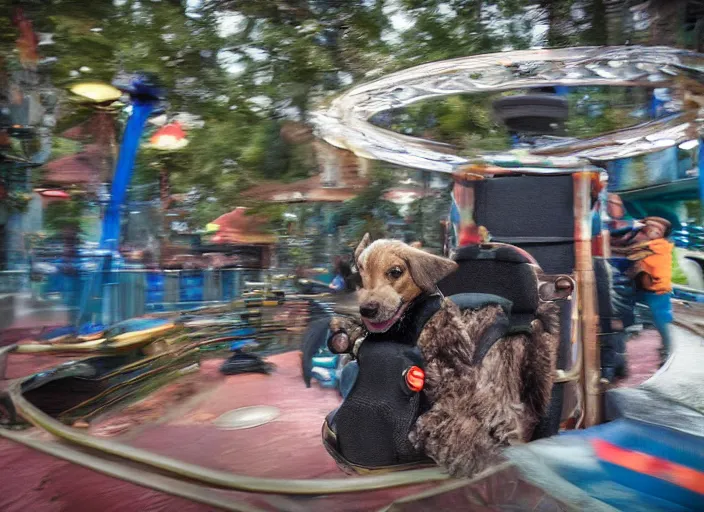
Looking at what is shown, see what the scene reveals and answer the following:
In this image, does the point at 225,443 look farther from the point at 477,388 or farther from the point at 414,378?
the point at 477,388

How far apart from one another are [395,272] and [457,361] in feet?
1.30

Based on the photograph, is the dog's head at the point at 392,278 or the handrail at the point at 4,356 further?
the handrail at the point at 4,356

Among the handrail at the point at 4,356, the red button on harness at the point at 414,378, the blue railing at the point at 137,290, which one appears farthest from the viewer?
the handrail at the point at 4,356

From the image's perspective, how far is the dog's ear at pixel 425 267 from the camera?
2.31 meters

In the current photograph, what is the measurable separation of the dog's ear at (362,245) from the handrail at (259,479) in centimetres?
80

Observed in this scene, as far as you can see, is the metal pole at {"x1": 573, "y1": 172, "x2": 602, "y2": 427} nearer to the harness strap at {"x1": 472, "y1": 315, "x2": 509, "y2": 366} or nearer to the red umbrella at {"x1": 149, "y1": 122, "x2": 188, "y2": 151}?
the harness strap at {"x1": 472, "y1": 315, "x2": 509, "y2": 366}

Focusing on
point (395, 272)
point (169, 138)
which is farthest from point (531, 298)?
point (169, 138)

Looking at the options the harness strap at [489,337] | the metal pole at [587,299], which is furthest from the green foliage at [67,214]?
the metal pole at [587,299]

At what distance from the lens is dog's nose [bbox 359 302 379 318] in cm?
229

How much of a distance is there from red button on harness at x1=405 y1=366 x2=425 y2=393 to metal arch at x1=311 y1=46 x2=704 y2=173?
2.56 feet

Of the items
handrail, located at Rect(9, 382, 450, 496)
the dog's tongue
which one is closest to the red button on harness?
the dog's tongue

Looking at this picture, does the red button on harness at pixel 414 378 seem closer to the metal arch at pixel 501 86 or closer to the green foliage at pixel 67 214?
the metal arch at pixel 501 86

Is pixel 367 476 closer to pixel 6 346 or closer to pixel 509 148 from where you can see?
pixel 509 148

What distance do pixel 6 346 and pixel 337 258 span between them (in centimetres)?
150
